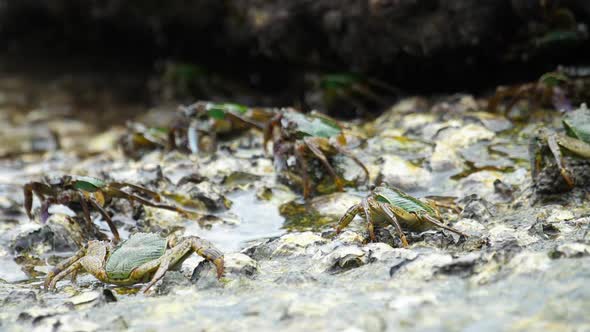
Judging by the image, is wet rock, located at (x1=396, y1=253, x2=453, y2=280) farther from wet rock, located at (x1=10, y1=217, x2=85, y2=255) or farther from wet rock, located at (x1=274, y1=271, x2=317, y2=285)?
wet rock, located at (x1=10, y1=217, x2=85, y2=255)

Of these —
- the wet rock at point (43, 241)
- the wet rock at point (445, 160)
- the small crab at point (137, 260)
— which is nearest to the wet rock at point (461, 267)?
the small crab at point (137, 260)

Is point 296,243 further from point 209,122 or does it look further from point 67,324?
point 209,122

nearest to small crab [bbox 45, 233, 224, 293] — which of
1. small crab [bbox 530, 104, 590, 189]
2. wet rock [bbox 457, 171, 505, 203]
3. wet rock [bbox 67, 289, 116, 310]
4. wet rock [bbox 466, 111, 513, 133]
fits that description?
wet rock [bbox 67, 289, 116, 310]

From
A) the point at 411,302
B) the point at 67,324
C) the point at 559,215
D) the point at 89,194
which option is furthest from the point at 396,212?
the point at 89,194

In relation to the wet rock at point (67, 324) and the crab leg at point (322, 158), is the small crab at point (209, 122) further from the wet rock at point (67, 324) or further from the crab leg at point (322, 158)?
the wet rock at point (67, 324)

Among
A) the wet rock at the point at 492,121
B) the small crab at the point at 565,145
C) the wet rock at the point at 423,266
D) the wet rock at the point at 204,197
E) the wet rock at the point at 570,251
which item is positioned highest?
the wet rock at the point at 492,121
